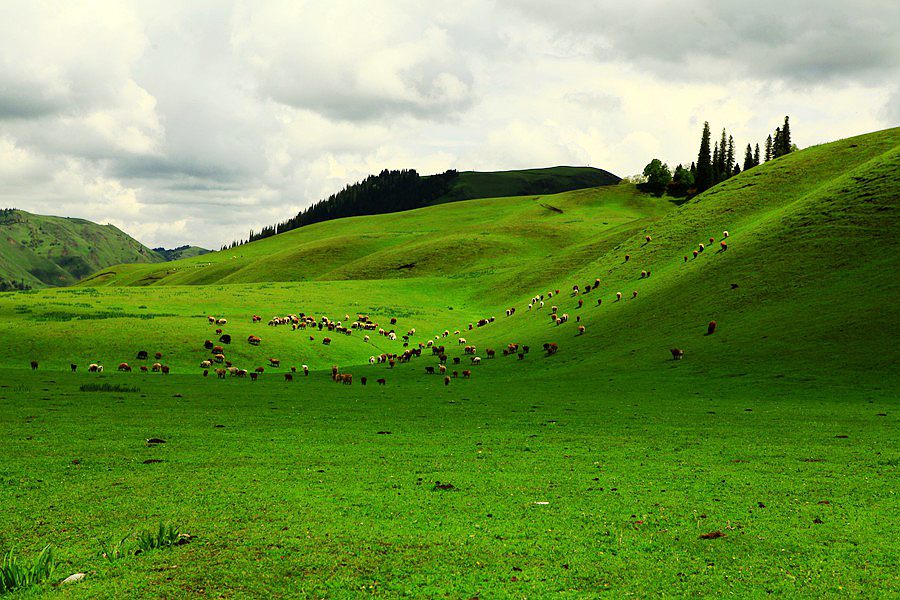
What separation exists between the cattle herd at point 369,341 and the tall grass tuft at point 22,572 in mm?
32685

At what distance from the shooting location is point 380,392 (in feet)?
125

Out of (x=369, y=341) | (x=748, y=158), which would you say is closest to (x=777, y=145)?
(x=748, y=158)

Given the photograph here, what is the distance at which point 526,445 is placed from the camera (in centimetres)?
2080

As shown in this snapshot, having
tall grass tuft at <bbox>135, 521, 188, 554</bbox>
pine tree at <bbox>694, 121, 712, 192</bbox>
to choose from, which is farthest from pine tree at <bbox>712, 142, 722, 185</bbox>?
tall grass tuft at <bbox>135, 521, 188, 554</bbox>

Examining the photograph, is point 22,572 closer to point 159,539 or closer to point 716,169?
point 159,539

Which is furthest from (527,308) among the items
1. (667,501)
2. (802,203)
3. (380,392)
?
(667,501)

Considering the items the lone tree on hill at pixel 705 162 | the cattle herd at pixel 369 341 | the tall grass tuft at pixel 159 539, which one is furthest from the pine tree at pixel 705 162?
the tall grass tuft at pixel 159 539

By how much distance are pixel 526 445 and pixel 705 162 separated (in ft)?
650

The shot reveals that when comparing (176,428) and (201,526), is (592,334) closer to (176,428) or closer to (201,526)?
(176,428)

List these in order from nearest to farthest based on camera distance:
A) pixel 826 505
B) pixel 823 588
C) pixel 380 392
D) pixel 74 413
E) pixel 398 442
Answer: pixel 823 588 → pixel 826 505 → pixel 398 442 → pixel 74 413 → pixel 380 392

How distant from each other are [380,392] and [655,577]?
97.4 ft

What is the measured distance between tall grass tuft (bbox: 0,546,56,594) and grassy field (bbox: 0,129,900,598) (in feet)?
2.02

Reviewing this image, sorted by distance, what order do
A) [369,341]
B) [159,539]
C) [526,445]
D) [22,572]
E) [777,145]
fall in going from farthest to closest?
[777,145] < [369,341] < [526,445] < [159,539] < [22,572]

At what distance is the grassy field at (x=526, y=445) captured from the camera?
9.95 metres
